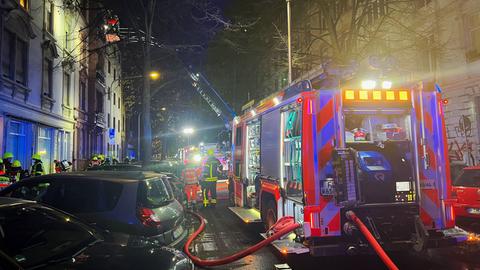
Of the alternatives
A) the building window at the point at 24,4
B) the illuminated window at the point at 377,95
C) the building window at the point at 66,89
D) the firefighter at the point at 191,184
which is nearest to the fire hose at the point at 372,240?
the illuminated window at the point at 377,95

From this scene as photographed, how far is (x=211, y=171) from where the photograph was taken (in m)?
13.1

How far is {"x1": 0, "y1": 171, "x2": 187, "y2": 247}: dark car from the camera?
533cm

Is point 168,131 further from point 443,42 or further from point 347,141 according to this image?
point 347,141

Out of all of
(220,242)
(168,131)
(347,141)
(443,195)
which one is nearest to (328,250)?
(347,141)

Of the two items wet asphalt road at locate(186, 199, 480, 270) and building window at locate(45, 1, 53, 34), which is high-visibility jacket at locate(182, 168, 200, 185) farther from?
building window at locate(45, 1, 53, 34)

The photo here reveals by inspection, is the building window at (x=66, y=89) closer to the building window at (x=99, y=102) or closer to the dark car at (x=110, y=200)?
the building window at (x=99, y=102)

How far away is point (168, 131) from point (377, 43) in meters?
34.8

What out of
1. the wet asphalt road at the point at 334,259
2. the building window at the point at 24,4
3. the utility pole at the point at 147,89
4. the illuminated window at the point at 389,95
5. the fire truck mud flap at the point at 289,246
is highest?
the building window at the point at 24,4

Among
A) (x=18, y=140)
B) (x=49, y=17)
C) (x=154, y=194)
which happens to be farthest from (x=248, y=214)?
(x=49, y=17)

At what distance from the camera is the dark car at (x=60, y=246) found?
10.5ft

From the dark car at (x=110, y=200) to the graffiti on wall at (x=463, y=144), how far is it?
1460 centimetres

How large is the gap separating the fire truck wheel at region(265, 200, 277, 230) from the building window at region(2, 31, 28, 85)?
11413 mm

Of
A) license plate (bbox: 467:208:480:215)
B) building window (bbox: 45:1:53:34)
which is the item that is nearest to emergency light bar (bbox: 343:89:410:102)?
license plate (bbox: 467:208:480:215)

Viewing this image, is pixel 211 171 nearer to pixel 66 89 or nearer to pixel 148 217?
pixel 148 217
